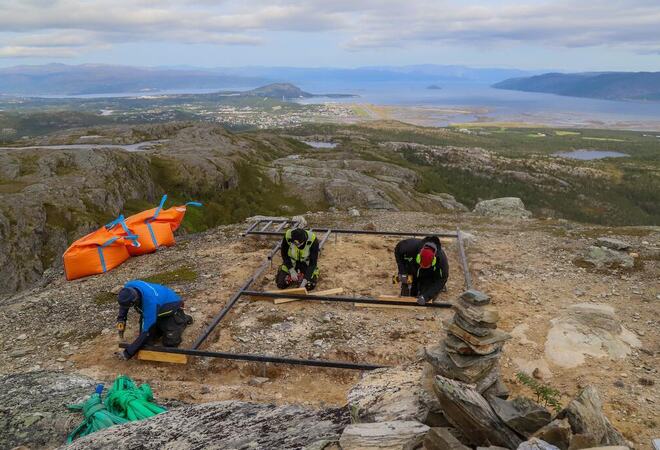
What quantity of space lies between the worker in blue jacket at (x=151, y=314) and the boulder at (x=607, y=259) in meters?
13.1

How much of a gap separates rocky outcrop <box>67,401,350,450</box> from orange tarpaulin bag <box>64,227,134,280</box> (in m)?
9.78

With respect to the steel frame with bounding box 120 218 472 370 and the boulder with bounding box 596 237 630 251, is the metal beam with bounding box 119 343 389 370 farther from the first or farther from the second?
the boulder with bounding box 596 237 630 251

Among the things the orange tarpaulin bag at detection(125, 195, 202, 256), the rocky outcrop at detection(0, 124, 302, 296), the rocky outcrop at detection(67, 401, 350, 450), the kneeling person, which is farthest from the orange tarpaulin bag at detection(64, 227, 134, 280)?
the rocky outcrop at detection(0, 124, 302, 296)

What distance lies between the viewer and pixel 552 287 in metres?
12.6

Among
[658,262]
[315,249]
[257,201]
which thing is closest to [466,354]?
[315,249]

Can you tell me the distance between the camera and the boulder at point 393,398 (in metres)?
5.27

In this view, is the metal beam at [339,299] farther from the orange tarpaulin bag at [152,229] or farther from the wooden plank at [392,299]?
the orange tarpaulin bag at [152,229]

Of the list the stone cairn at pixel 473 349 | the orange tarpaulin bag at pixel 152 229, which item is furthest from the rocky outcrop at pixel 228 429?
the orange tarpaulin bag at pixel 152 229

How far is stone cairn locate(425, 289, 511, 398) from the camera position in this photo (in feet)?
19.9

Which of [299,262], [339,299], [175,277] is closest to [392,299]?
[339,299]

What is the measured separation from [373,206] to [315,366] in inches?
1586

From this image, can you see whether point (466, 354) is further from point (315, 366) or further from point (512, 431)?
point (315, 366)

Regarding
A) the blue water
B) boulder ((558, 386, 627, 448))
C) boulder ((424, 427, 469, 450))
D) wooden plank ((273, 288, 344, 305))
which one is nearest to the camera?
boulder ((424, 427, 469, 450))

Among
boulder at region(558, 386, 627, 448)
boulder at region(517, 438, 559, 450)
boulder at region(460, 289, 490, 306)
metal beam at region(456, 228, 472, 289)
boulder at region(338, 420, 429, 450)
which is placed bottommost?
metal beam at region(456, 228, 472, 289)
